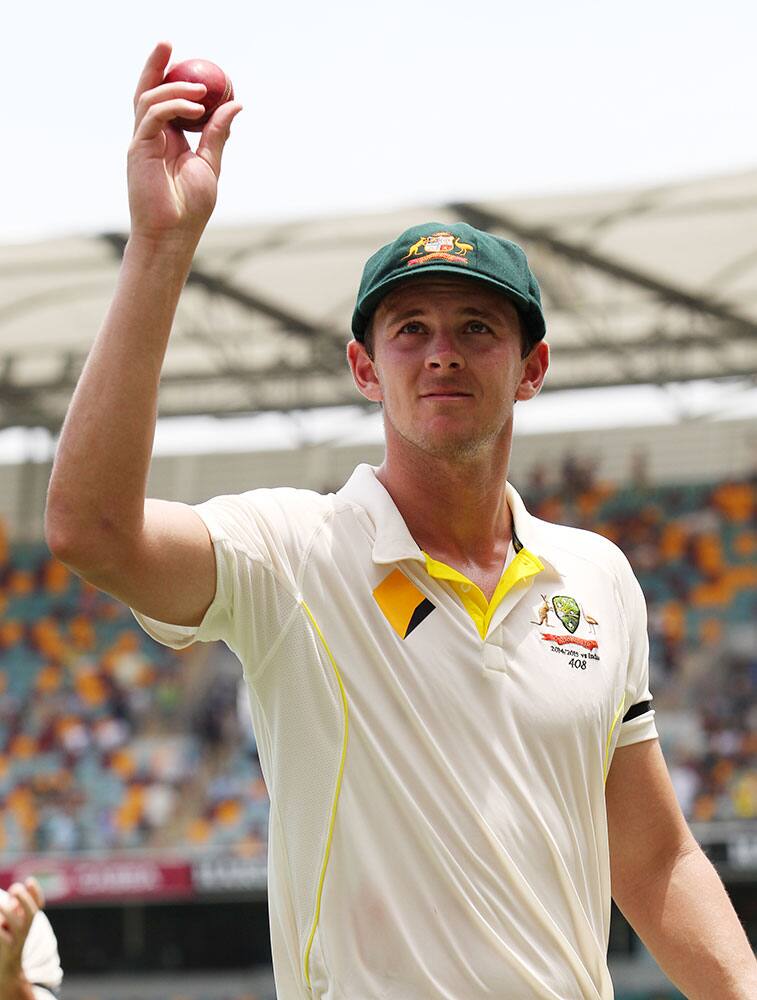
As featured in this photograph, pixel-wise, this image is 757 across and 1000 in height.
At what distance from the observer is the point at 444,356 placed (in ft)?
7.08

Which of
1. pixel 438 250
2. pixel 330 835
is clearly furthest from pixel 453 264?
pixel 330 835

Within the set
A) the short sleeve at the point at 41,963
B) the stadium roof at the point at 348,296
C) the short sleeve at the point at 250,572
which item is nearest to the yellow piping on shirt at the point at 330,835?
the short sleeve at the point at 250,572

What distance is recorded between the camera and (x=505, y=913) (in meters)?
2.04

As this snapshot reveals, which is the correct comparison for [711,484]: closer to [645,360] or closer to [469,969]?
[645,360]

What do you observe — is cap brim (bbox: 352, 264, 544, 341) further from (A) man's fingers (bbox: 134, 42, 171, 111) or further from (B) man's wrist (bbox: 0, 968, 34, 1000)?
(B) man's wrist (bbox: 0, 968, 34, 1000)

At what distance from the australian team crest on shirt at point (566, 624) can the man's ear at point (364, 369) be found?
43 centimetres

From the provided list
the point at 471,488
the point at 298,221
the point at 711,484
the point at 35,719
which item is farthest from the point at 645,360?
the point at 471,488

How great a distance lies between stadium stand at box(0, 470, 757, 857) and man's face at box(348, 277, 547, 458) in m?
14.3

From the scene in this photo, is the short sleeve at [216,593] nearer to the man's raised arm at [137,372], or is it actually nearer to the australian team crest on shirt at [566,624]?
the man's raised arm at [137,372]

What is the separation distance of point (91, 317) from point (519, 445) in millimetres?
6818

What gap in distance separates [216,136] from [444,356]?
484 mm

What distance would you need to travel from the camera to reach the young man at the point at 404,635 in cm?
179

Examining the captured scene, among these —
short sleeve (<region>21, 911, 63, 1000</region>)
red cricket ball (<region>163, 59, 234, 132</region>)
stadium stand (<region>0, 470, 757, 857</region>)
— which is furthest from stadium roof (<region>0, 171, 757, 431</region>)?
red cricket ball (<region>163, 59, 234, 132</region>)

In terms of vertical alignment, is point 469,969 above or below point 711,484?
below
